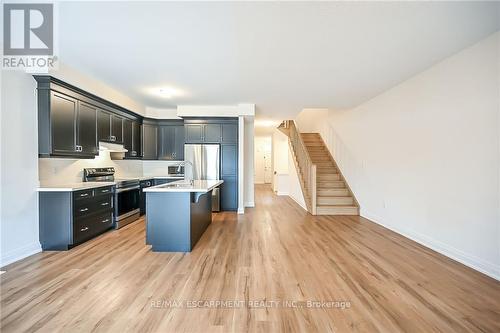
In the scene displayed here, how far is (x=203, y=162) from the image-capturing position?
543 centimetres

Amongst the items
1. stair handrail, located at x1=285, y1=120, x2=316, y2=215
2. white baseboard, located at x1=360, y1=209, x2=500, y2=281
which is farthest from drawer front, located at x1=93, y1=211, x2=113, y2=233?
white baseboard, located at x1=360, y1=209, x2=500, y2=281

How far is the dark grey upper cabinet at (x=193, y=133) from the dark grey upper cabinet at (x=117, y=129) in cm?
142

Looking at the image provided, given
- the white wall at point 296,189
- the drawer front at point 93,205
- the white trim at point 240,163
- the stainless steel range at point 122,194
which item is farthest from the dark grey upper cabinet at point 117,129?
the white wall at point 296,189

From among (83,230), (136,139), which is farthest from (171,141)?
(83,230)

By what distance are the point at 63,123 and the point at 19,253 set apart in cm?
184

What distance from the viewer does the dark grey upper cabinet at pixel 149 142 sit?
18.0ft

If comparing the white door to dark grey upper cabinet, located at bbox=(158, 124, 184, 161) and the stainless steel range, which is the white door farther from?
the stainless steel range

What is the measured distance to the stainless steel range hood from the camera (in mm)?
4105

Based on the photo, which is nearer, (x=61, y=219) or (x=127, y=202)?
(x=61, y=219)

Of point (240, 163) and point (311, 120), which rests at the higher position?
point (311, 120)

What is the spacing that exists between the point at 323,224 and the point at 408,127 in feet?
7.69

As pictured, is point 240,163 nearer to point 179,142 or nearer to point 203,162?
point 203,162

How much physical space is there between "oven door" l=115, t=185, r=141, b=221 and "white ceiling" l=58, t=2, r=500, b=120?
2076 millimetres

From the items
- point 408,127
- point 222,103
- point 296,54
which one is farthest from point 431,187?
point 222,103
